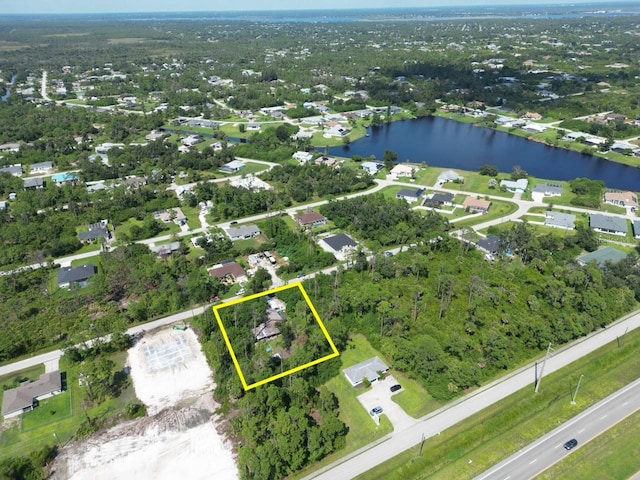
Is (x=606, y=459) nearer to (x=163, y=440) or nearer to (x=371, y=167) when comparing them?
(x=163, y=440)

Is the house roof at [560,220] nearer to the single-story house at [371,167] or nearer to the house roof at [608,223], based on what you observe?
the house roof at [608,223]

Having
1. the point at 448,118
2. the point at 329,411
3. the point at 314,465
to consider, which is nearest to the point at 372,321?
the point at 329,411

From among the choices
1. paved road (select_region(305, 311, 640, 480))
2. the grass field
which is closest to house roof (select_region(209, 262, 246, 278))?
paved road (select_region(305, 311, 640, 480))

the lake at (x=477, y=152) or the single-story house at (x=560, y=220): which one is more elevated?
the single-story house at (x=560, y=220)

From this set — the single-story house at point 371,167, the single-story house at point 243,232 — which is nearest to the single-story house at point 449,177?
the single-story house at point 371,167

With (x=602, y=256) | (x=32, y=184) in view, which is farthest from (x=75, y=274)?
(x=602, y=256)

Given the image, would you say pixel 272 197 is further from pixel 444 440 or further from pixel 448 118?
pixel 448 118

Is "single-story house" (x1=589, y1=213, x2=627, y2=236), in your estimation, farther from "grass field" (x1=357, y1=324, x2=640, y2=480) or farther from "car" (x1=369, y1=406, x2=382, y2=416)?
"car" (x1=369, y1=406, x2=382, y2=416)

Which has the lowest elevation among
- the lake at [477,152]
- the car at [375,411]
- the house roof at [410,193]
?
the lake at [477,152]
